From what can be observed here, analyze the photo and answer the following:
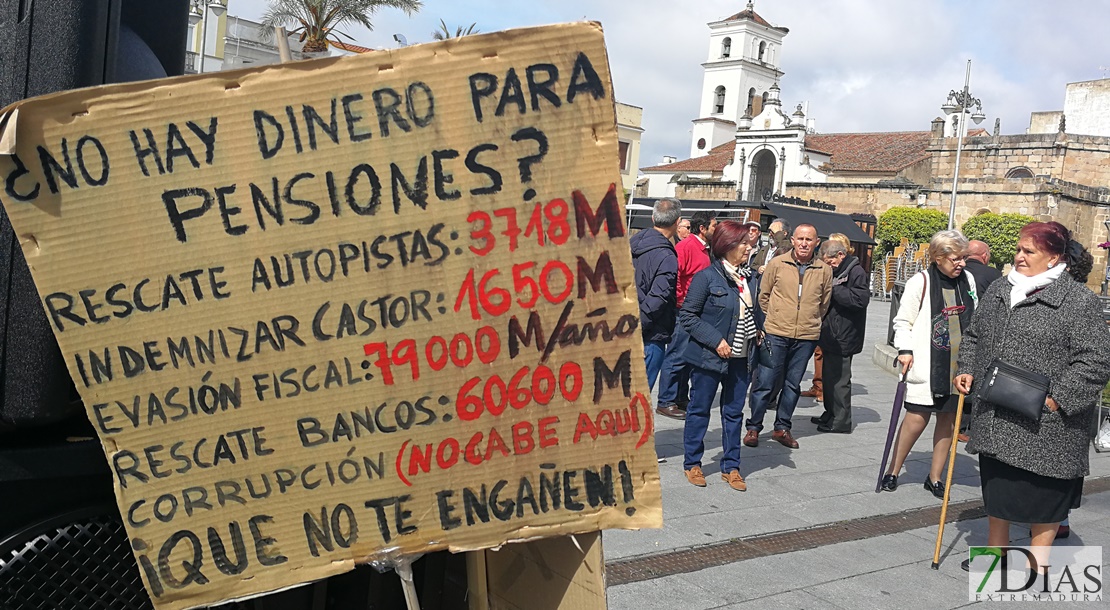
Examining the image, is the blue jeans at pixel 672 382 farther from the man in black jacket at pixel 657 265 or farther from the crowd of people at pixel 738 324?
the man in black jacket at pixel 657 265

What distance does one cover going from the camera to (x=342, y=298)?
74.8 inches

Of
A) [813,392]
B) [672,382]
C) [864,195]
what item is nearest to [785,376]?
[672,382]

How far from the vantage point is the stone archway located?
69562 mm

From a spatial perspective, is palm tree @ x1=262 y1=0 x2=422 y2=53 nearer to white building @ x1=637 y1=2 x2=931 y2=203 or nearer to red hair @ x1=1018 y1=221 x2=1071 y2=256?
red hair @ x1=1018 y1=221 x2=1071 y2=256

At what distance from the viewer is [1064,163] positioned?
59.1 m

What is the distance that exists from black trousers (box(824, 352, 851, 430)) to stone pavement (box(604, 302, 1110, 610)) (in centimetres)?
19

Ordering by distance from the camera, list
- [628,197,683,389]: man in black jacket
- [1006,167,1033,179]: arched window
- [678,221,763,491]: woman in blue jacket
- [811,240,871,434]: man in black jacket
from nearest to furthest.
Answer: [678,221,763,491]: woman in blue jacket → [628,197,683,389]: man in black jacket → [811,240,871,434]: man in black jacket → [1006,167,1033,179]: arched window

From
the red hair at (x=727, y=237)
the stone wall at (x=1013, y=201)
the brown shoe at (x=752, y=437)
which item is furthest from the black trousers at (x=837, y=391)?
the stone wall at (x=1013, y=201)

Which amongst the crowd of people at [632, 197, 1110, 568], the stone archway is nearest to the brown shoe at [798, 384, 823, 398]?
the crowd of people at [632, 197, 1110, 568]

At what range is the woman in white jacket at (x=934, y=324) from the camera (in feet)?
21.3

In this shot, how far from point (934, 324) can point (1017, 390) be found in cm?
196

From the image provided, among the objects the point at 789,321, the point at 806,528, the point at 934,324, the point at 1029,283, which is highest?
the point at 1029,283

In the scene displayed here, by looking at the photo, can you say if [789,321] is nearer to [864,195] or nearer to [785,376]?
[785,376]

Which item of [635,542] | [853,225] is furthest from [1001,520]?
[853,225]
